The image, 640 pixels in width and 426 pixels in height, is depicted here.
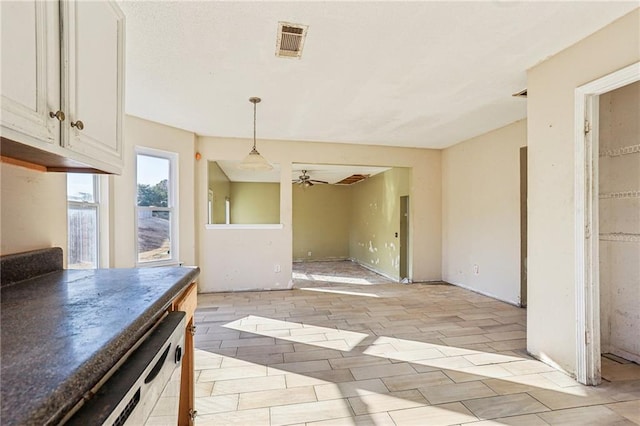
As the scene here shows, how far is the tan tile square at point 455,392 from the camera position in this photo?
200 centimetres

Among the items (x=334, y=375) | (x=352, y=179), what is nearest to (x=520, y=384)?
(x=334, y=375)

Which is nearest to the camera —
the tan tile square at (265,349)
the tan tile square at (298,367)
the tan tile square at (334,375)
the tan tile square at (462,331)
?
the tan tile square at (334,375)

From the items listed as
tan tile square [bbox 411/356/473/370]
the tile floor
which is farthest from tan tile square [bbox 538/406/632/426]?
tan tile square [bbox 411/356/473/370]

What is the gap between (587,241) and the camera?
83.6 inches

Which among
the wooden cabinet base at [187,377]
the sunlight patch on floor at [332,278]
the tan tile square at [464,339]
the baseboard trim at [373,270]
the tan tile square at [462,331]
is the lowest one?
the baseboard trim at [373,270]

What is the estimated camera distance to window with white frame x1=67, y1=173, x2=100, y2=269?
114 inches

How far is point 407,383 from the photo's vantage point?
2.18m

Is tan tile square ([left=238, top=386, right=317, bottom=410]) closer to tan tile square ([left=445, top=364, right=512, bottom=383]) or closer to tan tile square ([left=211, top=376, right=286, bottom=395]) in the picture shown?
tan tile square ([left=211, top=376, right=286, bottom=395])

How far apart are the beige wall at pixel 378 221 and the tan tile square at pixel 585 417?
438 centimetres

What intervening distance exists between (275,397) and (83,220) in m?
2.62

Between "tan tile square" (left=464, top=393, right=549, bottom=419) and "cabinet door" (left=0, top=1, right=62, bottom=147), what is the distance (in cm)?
252

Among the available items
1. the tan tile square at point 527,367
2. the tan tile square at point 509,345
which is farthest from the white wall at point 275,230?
the tan tile square at point 527,367

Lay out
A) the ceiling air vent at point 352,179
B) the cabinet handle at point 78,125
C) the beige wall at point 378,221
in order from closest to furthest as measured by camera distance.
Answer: the cabinet handle at point 78,125
the beige wall at point 378,221
the ceiling air vent at point 352,179

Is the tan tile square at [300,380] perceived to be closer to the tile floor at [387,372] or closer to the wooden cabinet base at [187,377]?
the tile floor at [387,372]
